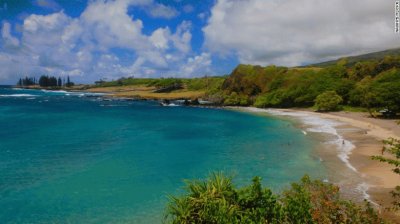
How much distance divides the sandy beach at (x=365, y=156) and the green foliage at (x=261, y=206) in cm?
771

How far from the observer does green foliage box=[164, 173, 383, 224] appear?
52.0 feet

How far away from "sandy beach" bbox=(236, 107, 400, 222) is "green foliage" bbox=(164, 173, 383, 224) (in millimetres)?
7706

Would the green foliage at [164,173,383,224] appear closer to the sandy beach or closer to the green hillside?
the sandy beach

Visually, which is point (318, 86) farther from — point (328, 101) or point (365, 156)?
point (365, 156)

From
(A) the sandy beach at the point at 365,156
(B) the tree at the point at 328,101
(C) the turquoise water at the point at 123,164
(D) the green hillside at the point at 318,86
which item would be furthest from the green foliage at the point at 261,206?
(B) the tree at the point at 328,101

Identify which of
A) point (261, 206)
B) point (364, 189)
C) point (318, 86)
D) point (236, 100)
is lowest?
point (364, 189)

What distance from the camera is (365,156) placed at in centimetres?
4588

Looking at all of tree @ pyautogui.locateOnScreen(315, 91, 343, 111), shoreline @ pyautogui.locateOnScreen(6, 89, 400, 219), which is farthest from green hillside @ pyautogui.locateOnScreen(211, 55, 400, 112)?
shoreline @ pyautogui.locateOnScreen(6, 89, 400, 219)

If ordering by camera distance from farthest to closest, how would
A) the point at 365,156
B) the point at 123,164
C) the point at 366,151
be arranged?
1. the point at 366,151
2. the point at 365,156
3. the point at 123,164

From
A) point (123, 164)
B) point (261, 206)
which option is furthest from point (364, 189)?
point (123, 164)

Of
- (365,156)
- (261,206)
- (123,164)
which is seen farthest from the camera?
(365,156)

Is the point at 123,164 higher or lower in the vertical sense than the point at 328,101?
lower

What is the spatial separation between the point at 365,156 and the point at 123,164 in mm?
31362

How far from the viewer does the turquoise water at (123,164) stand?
29375 millimetres
